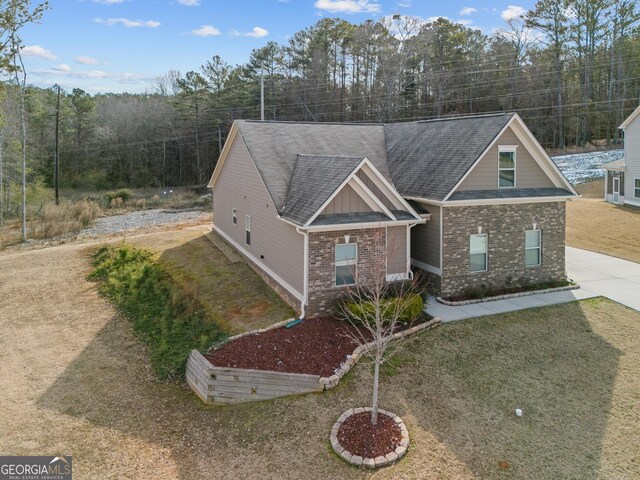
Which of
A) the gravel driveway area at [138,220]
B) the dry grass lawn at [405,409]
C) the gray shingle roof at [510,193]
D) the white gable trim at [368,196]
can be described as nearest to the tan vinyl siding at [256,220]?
the dry grass lawn at [405,409]

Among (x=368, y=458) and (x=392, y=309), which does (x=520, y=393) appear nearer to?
(x=392, y=309)

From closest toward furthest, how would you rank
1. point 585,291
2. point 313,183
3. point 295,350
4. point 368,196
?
point 295,350
point 368,196
point 313,183
point 585,291

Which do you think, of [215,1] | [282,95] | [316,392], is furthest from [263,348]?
[282,95]

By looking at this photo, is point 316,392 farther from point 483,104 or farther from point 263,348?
point 483,104

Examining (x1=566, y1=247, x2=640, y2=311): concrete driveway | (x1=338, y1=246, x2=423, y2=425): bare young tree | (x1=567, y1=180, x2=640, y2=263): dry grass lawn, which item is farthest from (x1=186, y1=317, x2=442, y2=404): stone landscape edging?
(x1=567, y1=180, x2=640, y2=263): dry grass lawn

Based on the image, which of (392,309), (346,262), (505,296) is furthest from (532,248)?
(346,262)

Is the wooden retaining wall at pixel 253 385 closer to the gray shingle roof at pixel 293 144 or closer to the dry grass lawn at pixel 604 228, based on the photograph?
the gray shingle roof at pixel 293 144
